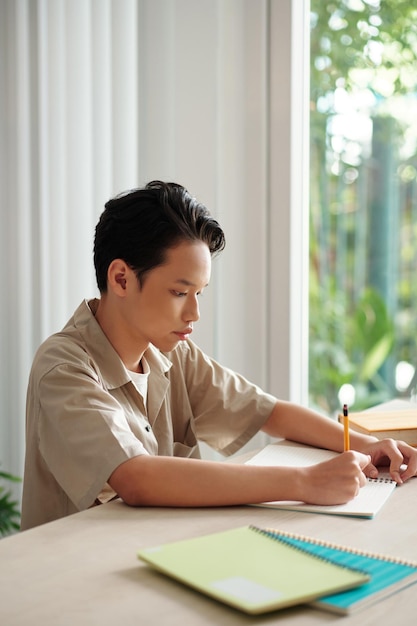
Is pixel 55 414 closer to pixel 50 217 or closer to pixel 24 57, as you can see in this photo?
pixel 50 217

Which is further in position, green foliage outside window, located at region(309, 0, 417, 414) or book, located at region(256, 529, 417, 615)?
green foliage outside window, located at region(309, 0, 417, 414)

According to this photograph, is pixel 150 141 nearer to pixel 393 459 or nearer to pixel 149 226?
pixel 149 226

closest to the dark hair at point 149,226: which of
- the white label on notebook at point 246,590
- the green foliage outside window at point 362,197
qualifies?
the white label on notebook at point 246,590

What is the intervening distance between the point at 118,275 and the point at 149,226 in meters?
0.11

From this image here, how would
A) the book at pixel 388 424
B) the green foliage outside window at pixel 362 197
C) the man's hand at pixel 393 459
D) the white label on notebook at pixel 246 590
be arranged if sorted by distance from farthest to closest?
1. the green foliage outside window at pixel 362 197
2. the book at pixel 388 424
3. the man's hand at pixel 393 459
4. the white label on notebook at pixel 246 590

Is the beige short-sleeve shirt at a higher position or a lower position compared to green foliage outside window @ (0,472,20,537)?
higher

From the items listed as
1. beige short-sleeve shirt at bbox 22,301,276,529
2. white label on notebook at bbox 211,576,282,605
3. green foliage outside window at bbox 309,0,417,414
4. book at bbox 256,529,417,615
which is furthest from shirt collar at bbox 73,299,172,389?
green foliage outside window at bbox 309,0,417,414

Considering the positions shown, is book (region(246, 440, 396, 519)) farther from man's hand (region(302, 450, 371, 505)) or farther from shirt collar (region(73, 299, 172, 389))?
shirt collar (region(73, 299, 172, 389))

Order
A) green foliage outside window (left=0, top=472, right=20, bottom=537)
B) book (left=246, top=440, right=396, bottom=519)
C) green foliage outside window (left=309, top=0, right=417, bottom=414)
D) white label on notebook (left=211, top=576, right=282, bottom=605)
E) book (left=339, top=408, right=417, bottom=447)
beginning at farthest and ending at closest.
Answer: green foliage outside window (left=309, top=0, right=417, bottom=414) < green foliage outside window (left=0, top=472, right=20, bottom=537) < book (left=339, top=408, right=417, bottom=447) < book (left=246, top=440, right=396, bottom=519) < white label on notebook (left=211, top=576, right=282, bottom=605)

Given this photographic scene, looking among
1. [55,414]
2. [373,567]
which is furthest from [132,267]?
[373,567]

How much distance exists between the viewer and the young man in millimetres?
1186

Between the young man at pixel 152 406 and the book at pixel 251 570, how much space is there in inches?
8.2

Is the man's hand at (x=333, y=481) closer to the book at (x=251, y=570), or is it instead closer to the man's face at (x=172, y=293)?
the book at (x=251, y=570)

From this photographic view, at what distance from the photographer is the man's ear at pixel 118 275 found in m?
1.44
